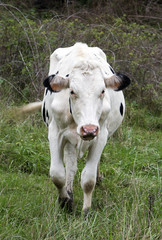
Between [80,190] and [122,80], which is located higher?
[122,80]

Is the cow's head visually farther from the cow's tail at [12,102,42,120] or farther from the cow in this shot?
the cow's tail at [12,102,42,120]

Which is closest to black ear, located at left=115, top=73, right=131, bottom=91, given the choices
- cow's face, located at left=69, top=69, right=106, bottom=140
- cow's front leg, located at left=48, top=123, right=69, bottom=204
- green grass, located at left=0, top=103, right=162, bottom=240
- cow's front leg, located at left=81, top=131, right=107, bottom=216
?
cow's face, located at left=69, top=69, right=106, bottom=140

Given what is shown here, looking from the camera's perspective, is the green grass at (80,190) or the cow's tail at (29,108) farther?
the cow's tail at (29,108)

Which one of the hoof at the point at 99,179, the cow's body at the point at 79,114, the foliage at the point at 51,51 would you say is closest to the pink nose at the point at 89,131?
the cow's body at the point at 79,114

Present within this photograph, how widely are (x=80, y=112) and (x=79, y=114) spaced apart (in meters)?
0.03

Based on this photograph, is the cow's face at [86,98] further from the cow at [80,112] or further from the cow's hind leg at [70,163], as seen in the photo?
the cow's hind leg at [70,163]

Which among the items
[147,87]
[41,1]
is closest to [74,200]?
[147,87]

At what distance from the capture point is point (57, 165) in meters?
4.39

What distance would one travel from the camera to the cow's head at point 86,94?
355 centimetres

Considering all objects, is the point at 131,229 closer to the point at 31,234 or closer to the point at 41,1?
the point at 31,234

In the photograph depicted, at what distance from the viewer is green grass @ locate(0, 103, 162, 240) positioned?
3508 mm

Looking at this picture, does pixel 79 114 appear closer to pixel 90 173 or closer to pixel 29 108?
pixel 90 173

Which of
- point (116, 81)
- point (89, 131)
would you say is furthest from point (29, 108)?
point (89, 131)

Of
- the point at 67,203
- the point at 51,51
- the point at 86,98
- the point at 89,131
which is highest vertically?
the point at 86,98
